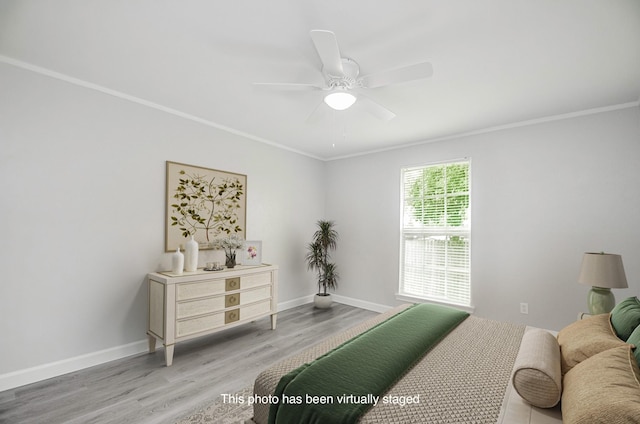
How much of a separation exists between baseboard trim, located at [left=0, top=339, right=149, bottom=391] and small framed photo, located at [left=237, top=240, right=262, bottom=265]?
4.42 ft

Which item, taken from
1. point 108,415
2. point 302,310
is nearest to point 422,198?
point 302,310

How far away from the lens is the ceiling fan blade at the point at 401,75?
6.01ft

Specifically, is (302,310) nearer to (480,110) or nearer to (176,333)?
(176,333)

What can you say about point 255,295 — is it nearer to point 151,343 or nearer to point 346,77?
point 151,343

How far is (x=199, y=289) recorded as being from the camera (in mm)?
2973

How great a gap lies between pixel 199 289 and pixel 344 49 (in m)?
2.60

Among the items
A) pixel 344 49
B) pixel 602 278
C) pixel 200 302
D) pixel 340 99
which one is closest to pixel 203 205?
pixel 200 302

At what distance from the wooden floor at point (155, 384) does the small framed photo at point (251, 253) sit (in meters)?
0.89

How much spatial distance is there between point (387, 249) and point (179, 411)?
132 inches

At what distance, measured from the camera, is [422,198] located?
14.1ft

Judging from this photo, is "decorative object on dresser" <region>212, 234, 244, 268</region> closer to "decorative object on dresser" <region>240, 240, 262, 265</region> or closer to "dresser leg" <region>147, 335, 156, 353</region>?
"decorative object on dresser" <region>240, 240, 262, 265</region>

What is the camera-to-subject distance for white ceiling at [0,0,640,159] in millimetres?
1739

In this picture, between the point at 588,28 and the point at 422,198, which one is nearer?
the point at 588,28

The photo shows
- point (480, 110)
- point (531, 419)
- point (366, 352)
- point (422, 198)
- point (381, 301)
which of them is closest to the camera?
point (531, 419)
